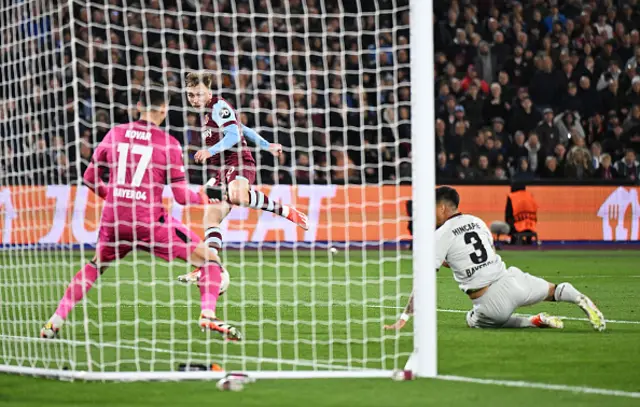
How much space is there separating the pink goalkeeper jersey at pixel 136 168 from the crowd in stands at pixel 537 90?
12.6 m

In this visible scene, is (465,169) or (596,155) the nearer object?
(465,169)

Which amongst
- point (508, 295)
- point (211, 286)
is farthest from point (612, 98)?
point (211, 286)

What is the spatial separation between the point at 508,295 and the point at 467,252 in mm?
427

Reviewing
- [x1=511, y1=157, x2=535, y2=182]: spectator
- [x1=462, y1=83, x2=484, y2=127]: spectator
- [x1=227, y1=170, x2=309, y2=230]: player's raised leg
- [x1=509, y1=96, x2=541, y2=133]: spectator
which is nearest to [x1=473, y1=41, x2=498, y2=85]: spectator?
[x1=462, y1=83, x2=484, y2=127]: spectator

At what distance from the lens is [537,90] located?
71.3 feet

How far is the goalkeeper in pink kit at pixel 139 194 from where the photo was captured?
7207mm

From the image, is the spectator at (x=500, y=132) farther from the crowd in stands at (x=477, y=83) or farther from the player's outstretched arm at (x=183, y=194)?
the player's outstretched arm at (x=183, y=194)

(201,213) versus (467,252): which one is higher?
(467,252)

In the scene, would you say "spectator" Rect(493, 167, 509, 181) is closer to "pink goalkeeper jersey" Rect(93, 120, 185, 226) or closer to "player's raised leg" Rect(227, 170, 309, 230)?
"player's raised leg" Rect(227, 170, 309, 230)

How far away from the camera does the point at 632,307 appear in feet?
33.6

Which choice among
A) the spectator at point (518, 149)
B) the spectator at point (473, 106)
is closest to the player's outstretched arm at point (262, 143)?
the spectator at point (473, 106)

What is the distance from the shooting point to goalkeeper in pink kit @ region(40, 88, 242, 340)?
7.21 metres

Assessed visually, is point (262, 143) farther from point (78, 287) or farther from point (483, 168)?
point (483, 168)

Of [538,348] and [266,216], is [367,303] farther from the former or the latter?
[266,216]
